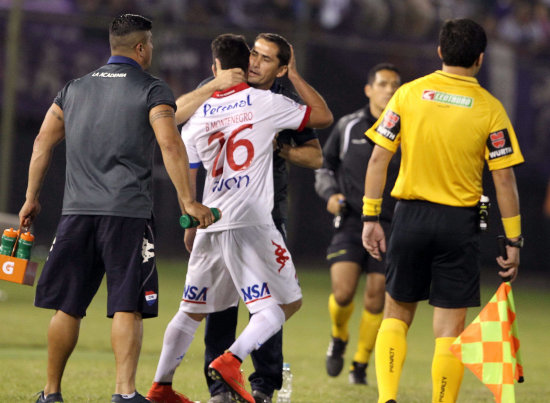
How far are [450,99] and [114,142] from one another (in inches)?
70.0

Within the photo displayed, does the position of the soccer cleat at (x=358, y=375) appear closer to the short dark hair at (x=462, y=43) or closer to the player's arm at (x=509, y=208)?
the player's arm at (x=509, y=208)

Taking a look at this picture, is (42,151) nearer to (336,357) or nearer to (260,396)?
(260,396)

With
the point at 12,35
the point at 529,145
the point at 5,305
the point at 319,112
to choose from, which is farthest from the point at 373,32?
the point at 319,112

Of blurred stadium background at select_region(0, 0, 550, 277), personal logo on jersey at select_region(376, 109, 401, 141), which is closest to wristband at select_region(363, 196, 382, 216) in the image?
personal logo on jersey at select_region(376, 109, 401, 141)

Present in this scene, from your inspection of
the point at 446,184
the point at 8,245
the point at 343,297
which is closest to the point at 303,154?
the point at 446,184

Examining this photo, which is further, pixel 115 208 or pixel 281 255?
pixel 281 255

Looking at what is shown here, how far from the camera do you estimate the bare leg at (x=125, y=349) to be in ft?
17.2

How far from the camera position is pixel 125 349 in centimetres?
527

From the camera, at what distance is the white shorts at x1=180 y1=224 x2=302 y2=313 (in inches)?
230

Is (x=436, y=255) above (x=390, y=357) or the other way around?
above

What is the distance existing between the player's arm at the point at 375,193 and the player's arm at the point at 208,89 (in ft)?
3.14

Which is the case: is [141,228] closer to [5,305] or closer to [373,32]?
[5,305]

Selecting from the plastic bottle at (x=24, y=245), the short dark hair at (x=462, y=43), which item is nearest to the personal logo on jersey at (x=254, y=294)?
the plastic bottle at (x=24, y=245)

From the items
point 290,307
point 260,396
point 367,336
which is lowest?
point 367,336
